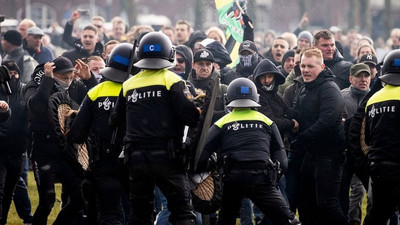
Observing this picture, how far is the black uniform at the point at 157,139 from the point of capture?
8680 millimetres

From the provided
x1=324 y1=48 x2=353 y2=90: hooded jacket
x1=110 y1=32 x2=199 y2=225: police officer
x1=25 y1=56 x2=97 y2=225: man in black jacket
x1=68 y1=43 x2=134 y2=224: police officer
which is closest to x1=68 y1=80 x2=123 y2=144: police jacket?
x1=68 y1=43 x2=134 y2=224: police officer

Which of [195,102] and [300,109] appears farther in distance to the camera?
[300,109]

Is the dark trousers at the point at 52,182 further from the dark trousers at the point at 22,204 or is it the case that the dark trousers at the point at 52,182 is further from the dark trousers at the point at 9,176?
the dark trousers at the point at 22,204

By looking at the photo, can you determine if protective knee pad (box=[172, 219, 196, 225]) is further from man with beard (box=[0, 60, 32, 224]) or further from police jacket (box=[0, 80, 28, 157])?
police jacket (box=[0, 80, 28, 157])

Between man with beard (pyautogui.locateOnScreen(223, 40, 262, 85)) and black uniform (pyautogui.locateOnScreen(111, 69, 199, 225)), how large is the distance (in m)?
4.32

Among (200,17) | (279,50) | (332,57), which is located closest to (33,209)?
(279,50)

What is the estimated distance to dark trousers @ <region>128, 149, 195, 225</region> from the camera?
8688mm

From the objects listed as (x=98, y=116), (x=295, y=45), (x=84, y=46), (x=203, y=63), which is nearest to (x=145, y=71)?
(x=98, y=116)

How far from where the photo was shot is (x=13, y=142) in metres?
11.7

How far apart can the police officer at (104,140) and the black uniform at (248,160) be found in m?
0.88

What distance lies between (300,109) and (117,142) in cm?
283

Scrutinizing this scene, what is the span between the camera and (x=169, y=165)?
8.70 metres

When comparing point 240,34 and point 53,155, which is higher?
point 240,34

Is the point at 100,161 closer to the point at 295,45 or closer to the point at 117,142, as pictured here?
the point at 117,142
